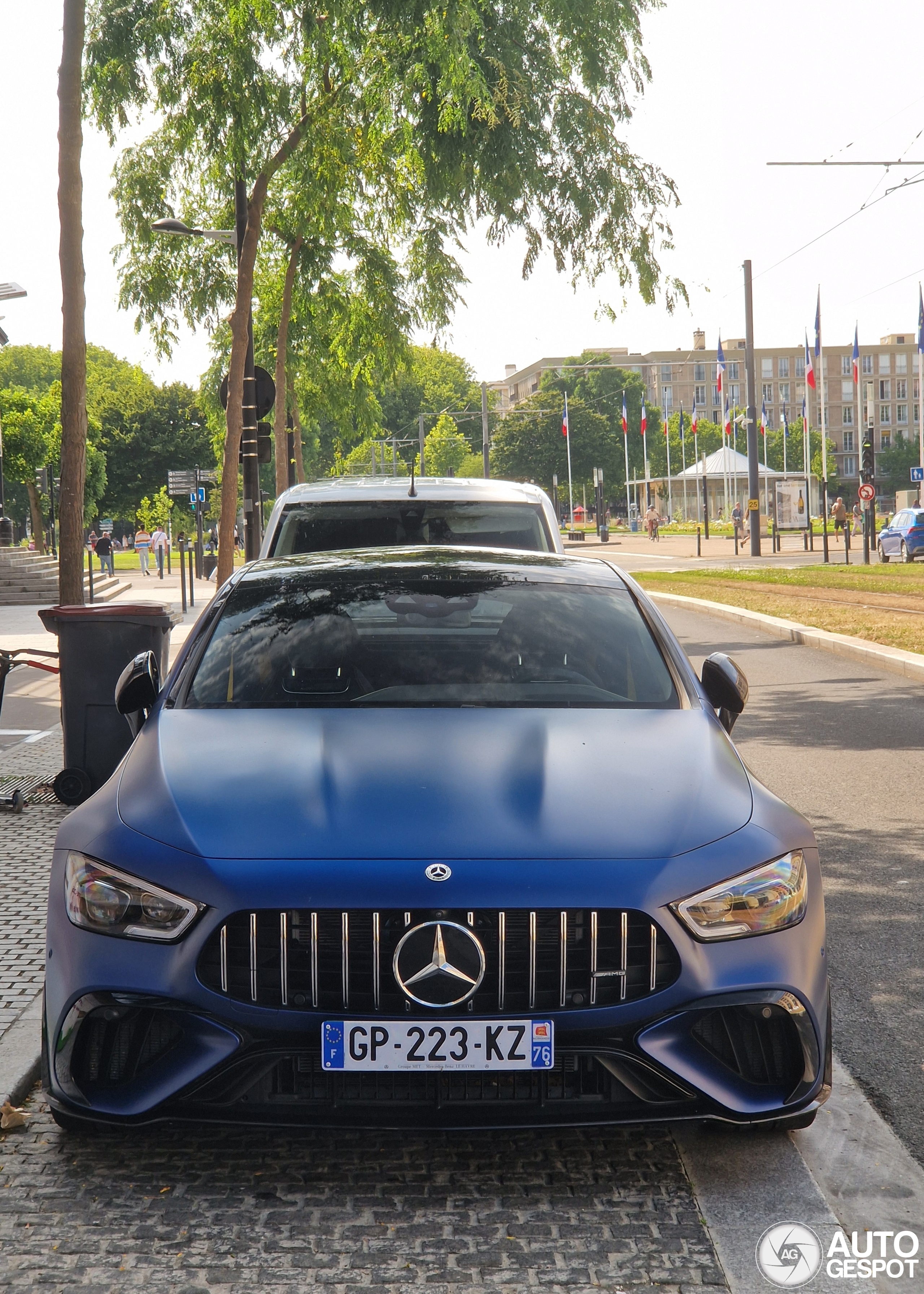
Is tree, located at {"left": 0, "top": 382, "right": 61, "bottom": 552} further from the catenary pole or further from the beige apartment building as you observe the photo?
the beige apartment building

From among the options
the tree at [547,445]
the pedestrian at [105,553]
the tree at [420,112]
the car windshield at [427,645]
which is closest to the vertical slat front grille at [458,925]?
the car windshield at [427,645]

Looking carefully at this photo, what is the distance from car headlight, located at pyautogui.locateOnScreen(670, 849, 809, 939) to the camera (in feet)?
10.1

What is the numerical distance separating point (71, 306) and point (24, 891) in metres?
5.50

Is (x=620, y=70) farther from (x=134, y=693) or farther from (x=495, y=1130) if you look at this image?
(x=495, y=1130)

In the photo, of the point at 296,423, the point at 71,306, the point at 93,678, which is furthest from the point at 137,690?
the point at 296,423

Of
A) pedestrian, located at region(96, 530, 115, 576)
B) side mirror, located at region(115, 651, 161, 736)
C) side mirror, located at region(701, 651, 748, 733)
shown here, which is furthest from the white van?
pedestrian, located at region(96, 530, 115, 576)

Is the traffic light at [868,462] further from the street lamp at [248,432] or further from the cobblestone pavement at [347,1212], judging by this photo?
the cobblestone pavement at [347,1212]

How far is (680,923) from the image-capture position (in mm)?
3064

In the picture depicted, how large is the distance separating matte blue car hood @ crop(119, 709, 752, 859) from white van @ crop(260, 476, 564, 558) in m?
3.71

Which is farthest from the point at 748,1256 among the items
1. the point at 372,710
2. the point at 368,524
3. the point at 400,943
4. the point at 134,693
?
the point at 368,524

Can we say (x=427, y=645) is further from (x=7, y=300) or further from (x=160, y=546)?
(x=160, y=546)

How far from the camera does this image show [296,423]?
123ft

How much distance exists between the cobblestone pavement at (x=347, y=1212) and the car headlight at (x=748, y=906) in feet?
1.99

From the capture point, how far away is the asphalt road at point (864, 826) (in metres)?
4.09
